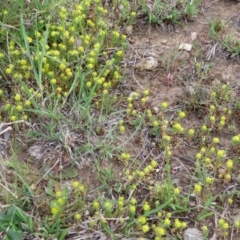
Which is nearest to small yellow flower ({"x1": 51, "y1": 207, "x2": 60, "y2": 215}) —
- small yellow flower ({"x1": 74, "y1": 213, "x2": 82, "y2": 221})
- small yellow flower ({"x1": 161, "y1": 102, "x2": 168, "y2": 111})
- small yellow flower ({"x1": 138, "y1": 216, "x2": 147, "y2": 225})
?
small yellow flower ({"x1": 74, "y1": 213, "x2": 82, "y2": 221})

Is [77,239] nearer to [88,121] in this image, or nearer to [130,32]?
[88,121]

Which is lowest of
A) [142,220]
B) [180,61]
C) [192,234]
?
[192,234]

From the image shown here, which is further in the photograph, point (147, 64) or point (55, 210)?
point (147, 64)

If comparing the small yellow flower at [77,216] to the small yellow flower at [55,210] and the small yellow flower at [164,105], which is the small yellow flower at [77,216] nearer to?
the small yellow flower at [55,210]

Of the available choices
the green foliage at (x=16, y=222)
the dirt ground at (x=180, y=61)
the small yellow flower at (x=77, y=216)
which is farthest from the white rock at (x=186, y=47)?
the green foliage at (x=16, y=222)

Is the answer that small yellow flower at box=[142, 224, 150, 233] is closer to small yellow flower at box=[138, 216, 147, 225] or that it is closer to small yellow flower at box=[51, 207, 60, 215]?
small yellow flower at box=[138, 216, 147, 225]

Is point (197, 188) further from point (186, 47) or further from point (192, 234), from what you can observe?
point (186, 47)

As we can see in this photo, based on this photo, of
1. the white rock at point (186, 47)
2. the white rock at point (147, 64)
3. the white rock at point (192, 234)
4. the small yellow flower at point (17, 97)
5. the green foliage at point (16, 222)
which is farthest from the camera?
the white rock at point (186, 47)

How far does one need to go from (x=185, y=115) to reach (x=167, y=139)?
1.06 ft

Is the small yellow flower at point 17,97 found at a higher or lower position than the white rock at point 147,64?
higher

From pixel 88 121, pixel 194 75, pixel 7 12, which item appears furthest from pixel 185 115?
pixel 7 12

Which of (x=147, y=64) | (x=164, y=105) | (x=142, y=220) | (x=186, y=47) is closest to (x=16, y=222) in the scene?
(x=142, y=220)

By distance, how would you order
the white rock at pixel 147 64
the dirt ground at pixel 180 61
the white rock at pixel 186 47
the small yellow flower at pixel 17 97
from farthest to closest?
the white rock at pixel 186 47 < the white rock at pixel 147 64 < the dirt ground at pixel 180 61 < the small yellow flower at pixel 17 97

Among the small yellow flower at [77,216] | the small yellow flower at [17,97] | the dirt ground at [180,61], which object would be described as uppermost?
the small yellow flower at [17,97]
